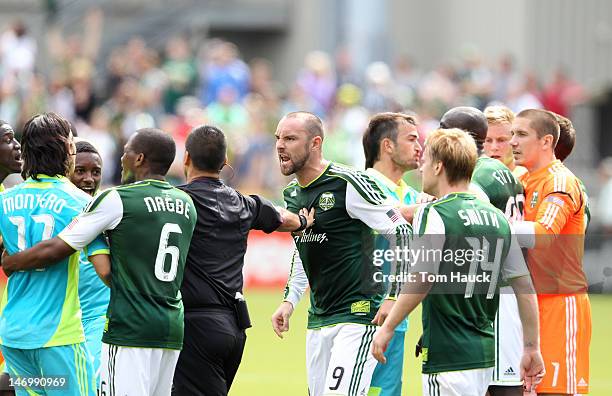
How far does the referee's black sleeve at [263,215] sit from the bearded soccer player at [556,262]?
1.97 metres

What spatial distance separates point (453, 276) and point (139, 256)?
6.52ft

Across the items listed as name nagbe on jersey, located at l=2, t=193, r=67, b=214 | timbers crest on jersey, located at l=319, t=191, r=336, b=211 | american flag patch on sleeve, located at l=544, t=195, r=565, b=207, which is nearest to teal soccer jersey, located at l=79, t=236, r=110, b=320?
name nagbe on jersey, located at l=2, t=193, r=67, b=214

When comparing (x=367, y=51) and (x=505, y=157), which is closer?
(x=505, y=157)

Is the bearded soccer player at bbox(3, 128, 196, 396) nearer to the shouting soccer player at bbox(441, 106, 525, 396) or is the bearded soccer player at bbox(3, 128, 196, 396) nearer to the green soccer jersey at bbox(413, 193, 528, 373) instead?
the green soccer jersey at bbox(413, 193, 528, 373)

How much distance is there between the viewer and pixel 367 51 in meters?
30.9

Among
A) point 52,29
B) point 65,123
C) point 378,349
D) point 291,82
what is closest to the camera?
point 378,349

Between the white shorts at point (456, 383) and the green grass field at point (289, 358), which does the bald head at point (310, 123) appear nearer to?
the white shorts at point (456, 383)

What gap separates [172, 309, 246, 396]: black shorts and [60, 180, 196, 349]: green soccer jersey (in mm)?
406

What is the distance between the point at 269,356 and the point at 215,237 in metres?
7.61

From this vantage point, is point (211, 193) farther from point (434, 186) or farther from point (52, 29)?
point (52, 29)

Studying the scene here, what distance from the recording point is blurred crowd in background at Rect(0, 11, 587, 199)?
2298cm

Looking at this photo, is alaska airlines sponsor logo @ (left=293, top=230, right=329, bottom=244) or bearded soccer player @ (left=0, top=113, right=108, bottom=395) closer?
bearded soccer player @ (left=0, top=113, right=108, bottom=395)

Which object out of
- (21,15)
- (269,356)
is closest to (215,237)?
(269,356)

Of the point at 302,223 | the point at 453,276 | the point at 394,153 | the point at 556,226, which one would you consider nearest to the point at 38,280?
the point at 302,223
